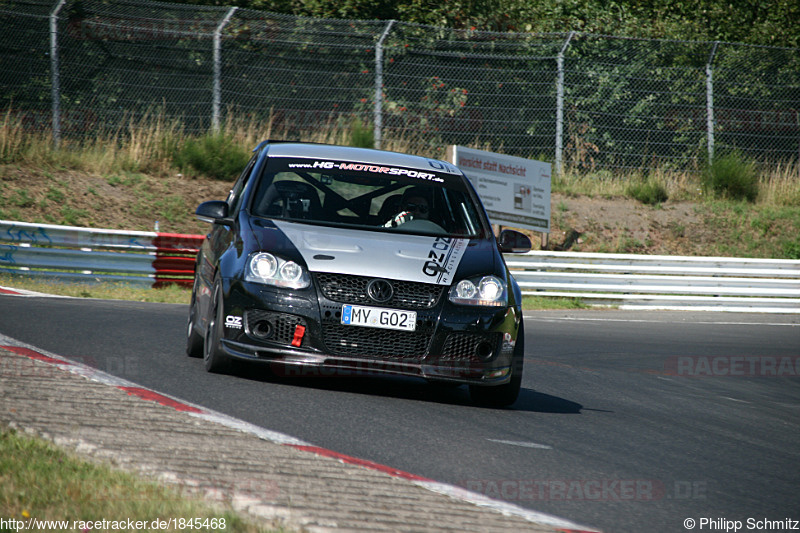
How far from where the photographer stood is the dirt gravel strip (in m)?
3.73

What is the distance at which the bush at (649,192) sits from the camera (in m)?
23.6

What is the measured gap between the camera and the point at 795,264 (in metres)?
19.0

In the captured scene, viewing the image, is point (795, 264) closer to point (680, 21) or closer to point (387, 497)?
point (680, 21)

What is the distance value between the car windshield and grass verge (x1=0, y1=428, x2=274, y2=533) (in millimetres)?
3278

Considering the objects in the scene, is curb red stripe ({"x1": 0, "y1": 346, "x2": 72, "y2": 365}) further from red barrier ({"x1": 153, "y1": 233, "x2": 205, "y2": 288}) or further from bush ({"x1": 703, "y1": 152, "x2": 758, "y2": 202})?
bush ({"x1": 703, "y1": 152, "x2": 758, "y2": 202})

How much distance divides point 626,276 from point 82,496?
15.6 m

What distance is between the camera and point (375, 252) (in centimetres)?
645

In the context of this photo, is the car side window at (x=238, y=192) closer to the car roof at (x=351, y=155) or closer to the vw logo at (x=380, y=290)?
the car roof at (x=351, y=155)

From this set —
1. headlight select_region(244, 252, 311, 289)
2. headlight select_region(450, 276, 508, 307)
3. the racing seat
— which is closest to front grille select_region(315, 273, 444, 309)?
headlight select_region(244, 252, 311, 289)

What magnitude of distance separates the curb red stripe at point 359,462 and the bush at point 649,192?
778 inches

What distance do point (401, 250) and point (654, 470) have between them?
6.87 feet

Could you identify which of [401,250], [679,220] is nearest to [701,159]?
[679,220]

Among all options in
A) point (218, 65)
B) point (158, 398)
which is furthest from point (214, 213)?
point (218, 65)
